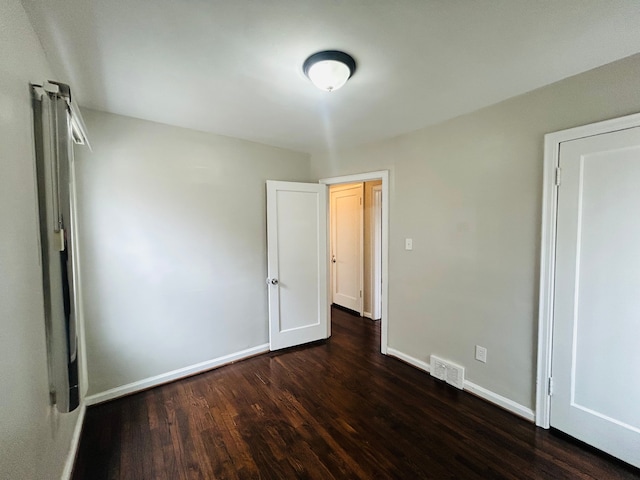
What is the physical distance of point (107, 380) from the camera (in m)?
2.31

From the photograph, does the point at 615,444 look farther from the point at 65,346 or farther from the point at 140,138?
the point at 140,138

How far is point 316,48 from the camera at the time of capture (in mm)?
1451

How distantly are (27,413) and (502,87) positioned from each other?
305cm

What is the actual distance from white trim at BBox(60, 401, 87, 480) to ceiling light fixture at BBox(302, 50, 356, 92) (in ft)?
8.62

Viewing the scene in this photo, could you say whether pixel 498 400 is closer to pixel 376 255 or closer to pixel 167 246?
pixel 376 255

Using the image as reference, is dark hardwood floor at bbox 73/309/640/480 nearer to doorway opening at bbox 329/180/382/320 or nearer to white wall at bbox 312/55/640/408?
white wall at bbox 312/55/640/408

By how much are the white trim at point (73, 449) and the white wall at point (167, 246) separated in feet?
1.01

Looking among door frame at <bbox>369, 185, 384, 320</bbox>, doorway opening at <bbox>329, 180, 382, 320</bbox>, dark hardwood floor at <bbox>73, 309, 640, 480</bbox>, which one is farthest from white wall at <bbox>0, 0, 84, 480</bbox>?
door frame at <bbox>369, 185, 384, 320</bbox>

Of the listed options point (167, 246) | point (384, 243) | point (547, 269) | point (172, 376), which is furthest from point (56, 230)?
point (547, 269)

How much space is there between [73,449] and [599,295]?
3438 mm

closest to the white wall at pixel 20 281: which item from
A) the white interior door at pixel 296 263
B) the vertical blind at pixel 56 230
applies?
the vertical blind at pixel 56 230

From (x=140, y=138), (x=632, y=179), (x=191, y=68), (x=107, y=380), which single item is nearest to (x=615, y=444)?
(x=632, y=179)

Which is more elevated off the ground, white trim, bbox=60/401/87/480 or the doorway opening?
the doorway opening

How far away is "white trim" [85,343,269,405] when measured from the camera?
230 centimetres
